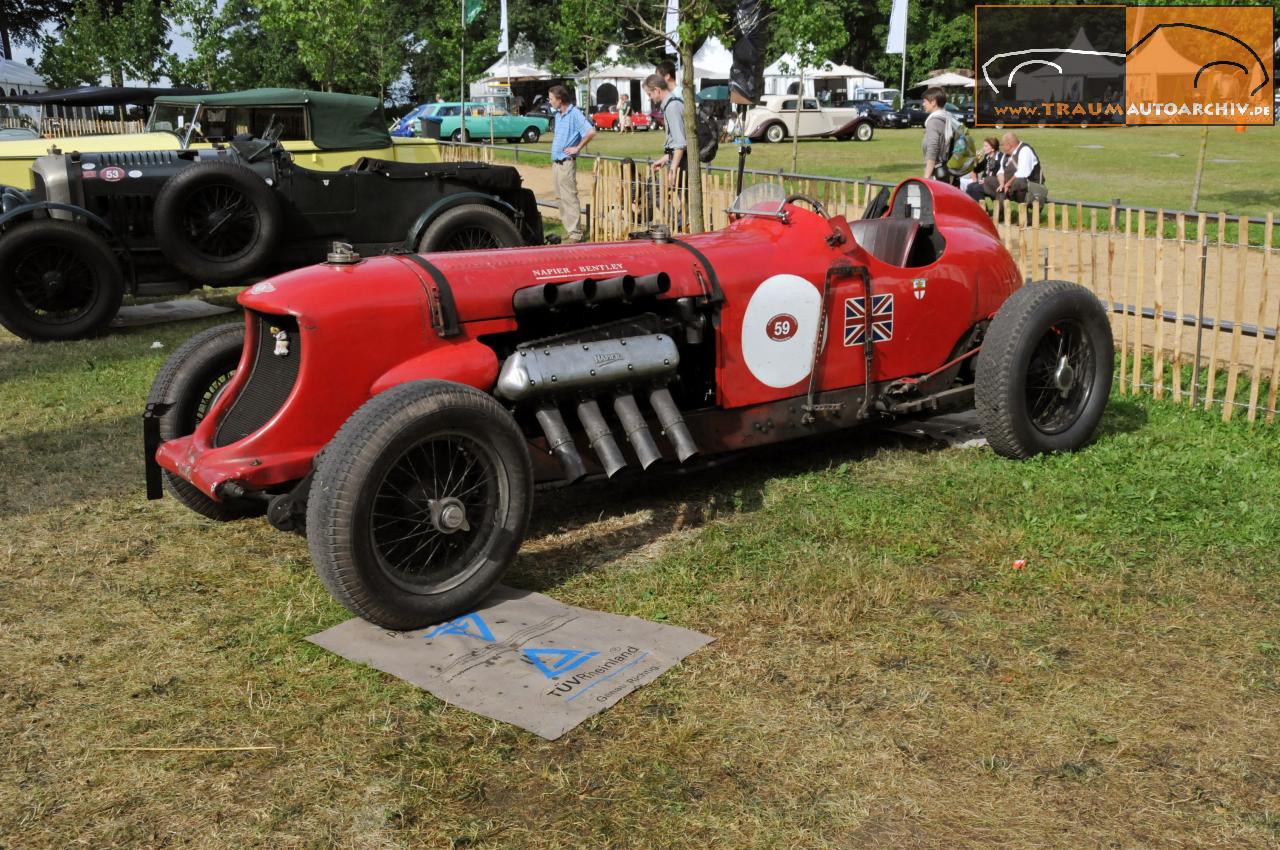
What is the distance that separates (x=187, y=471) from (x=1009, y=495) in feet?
11.6

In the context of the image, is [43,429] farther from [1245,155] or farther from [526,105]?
[526,105]

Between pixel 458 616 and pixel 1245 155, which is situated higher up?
pixel 1245 155

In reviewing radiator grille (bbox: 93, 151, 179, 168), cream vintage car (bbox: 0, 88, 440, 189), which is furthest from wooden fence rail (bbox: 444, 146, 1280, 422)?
radiator grille (bbox: 93, 151, 179, 168)

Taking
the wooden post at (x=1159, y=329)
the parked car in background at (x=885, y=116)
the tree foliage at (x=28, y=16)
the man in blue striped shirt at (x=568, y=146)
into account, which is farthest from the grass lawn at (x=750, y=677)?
the tree foliage at (x=28, y=16)

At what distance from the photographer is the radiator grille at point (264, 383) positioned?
14.4ft

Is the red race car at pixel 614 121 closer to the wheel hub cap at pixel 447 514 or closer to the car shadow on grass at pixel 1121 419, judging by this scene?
the car shadow on grass at pixel 1121 419

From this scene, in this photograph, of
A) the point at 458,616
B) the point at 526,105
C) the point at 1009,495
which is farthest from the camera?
the point at 526,105

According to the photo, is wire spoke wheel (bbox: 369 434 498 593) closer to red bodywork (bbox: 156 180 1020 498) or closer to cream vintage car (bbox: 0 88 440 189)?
red bodywork (bbox: 156 180 1020 498)

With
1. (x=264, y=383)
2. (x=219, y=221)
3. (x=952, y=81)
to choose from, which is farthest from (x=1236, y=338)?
(x=952, y=81)

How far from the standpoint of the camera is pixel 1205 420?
6492 millimetres

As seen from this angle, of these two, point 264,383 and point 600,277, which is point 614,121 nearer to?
point 600,277

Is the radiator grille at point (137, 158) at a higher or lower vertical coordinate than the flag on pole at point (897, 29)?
lower

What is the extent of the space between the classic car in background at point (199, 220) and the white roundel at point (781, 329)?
5.49m

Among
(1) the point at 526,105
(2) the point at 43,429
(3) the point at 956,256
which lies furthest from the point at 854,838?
(1) the point at 526,105
